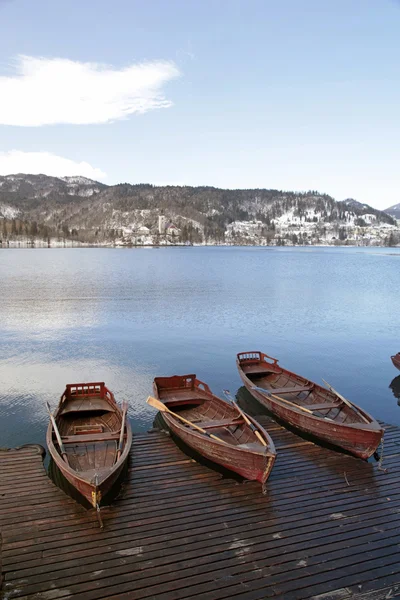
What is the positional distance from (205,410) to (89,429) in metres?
4.14

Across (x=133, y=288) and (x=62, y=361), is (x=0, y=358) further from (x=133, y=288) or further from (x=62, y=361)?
(x=133, y=288)

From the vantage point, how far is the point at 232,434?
12953 mm

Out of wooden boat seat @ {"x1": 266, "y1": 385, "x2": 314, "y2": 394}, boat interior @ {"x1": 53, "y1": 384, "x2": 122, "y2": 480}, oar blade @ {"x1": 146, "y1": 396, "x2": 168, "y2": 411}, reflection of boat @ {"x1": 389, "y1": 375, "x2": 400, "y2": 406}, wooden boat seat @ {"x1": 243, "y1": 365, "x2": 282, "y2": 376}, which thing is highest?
oar blade @ {"x1": 146, "y1": 396, "x2": 168, "y2": 411}

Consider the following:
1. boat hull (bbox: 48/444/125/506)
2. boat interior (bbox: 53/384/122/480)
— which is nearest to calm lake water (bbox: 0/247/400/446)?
boat interior (bbox: 53/384/122/480)

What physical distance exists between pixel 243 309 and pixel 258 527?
116ft

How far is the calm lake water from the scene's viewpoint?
21.1 meters

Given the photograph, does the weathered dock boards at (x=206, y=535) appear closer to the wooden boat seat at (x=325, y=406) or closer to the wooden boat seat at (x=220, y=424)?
the wooden boat seat at (x=220, y=424)

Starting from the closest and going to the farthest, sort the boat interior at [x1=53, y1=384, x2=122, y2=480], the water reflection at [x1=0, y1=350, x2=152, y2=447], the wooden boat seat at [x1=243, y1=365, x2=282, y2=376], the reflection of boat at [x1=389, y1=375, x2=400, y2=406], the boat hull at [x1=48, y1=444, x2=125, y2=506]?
the boat hull at [x1=48, y1=444, x2=125, y2=506]
the boat interior at [x1=53, y1=384, x2=122, y2=480]
the water reflection at [x1=0, y1=350, x2=152, y2=447]
the wooden boat seat at [x1=243, y1=365, x2=282, y2=376]
the reflection of boat at [x1=389, y1=375, x2=400, y2=406]

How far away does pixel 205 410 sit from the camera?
15.3 metres

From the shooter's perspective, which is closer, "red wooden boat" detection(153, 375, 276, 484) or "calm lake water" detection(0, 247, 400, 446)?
"red wooden boat" detection(153, 375, 276, 484)

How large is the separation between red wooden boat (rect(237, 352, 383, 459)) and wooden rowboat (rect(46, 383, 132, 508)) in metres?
5.65

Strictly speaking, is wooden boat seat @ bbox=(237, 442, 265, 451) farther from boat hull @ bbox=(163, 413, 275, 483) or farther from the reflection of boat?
the reflection of boat

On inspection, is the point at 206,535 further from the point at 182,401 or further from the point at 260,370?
the point at 260,370

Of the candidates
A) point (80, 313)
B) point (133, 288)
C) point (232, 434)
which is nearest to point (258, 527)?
point (232, 434)
